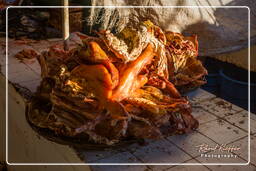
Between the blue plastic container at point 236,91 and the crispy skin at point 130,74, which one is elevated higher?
the crispy skin at point 130,74

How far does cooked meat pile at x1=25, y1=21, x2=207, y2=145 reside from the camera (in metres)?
2.12

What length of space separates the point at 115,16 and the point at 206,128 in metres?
1.41

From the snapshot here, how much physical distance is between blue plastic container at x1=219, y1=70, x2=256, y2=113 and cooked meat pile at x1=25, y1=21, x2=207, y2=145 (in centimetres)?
319

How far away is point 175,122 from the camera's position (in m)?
2.43

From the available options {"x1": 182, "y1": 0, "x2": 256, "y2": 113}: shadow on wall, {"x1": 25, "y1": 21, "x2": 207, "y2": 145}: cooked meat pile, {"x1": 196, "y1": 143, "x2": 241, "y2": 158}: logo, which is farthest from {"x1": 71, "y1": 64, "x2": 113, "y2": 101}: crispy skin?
{"x1": 182, "y1": 0, "x2": 256, "y2": 113}: shadow on wall

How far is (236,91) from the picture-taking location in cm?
546

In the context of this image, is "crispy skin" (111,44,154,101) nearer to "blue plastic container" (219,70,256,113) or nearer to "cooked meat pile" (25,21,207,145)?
"cooked meat pile" (25,21,207,145)

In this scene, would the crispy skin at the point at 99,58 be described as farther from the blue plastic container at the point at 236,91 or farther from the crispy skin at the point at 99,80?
the blue plastic container at the point at 236,91

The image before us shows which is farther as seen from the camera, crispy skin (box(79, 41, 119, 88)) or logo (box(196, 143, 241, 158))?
logo (box(196, 143, 241, 158))

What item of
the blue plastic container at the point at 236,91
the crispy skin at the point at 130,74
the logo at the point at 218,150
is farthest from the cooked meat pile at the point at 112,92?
the blue plastic container at the point at 236,91

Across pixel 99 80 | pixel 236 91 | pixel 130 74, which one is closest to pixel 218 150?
pixel 130 74

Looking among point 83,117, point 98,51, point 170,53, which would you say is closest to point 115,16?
point 170,53

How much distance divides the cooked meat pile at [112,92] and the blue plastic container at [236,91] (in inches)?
125

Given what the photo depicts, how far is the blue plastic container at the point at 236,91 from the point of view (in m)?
5.42
